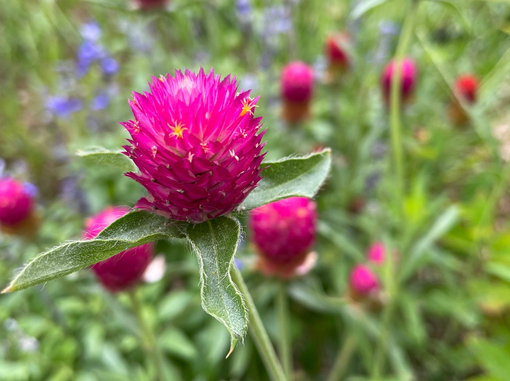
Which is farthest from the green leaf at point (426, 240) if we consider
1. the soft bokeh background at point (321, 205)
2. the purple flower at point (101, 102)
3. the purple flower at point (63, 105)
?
the purple flower at point (63, 105)

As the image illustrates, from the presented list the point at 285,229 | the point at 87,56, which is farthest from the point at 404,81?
the point at 87,56

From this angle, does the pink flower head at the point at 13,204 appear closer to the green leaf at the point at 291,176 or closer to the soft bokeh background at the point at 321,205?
the soft bokeh background at the point at 321,205

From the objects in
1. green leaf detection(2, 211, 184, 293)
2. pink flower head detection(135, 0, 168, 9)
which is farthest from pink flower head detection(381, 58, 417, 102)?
green leaf detection(2, 211, 184, 293)

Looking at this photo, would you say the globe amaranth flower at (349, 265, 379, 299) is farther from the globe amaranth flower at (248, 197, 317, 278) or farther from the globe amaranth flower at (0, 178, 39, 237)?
the globe amaranth flower at (0, 178, 39, 237)

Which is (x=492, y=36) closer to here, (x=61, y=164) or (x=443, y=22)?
(x=443, y=22)

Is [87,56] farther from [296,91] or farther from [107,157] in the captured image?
[107,157]
